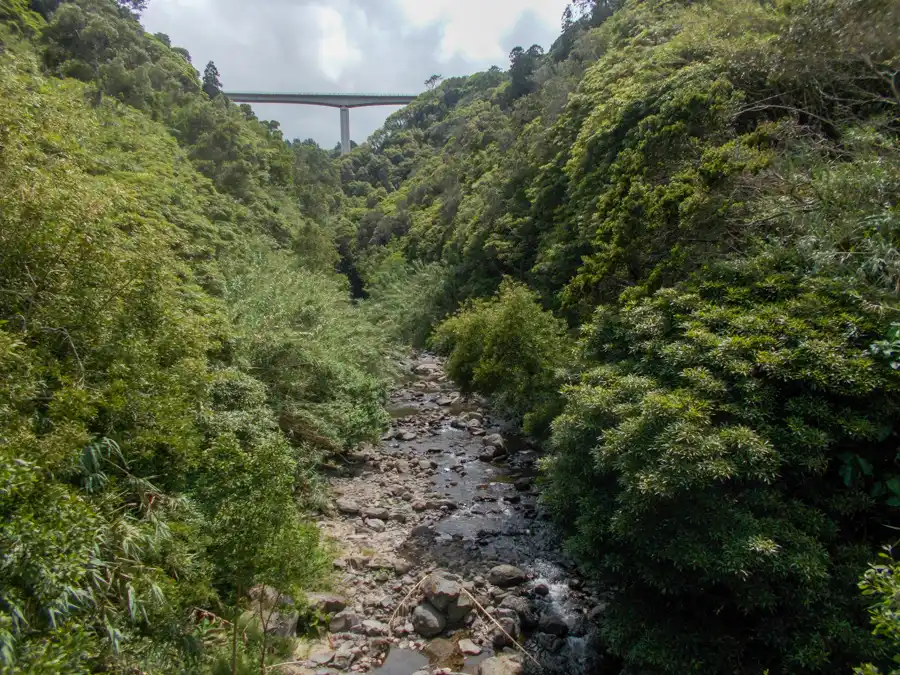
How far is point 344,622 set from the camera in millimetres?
10906

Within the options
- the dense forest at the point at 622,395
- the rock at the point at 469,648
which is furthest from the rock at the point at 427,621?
the dense forest at the point at 622,395

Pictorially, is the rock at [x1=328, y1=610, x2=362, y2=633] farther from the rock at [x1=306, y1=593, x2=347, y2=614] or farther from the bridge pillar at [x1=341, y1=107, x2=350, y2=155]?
the bridge pillar at [x1=341, y1=107, x2=350, y2=155]

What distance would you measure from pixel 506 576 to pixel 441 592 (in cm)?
191

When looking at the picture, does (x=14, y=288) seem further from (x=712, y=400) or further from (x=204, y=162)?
(x=204, y=162)

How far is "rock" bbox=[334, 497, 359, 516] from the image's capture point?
15.8 meters

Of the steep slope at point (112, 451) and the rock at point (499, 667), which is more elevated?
the steep slope at point (112, 451)

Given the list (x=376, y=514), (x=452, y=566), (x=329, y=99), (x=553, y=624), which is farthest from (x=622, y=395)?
(x=329, y=99)

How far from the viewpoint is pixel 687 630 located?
8.20 metres

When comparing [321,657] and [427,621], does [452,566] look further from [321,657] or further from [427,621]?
[321,657]

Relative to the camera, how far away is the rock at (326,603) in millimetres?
11105

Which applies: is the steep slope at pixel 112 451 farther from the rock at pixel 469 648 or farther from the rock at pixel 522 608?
the rock at pixel 522 608

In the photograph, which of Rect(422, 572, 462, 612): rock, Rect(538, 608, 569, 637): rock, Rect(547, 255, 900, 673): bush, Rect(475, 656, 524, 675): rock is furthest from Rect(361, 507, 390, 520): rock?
Rect(547, 255, 900, 673): bush

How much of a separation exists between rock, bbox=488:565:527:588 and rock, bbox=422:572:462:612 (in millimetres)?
1149

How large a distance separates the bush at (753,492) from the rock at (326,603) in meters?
5.54
